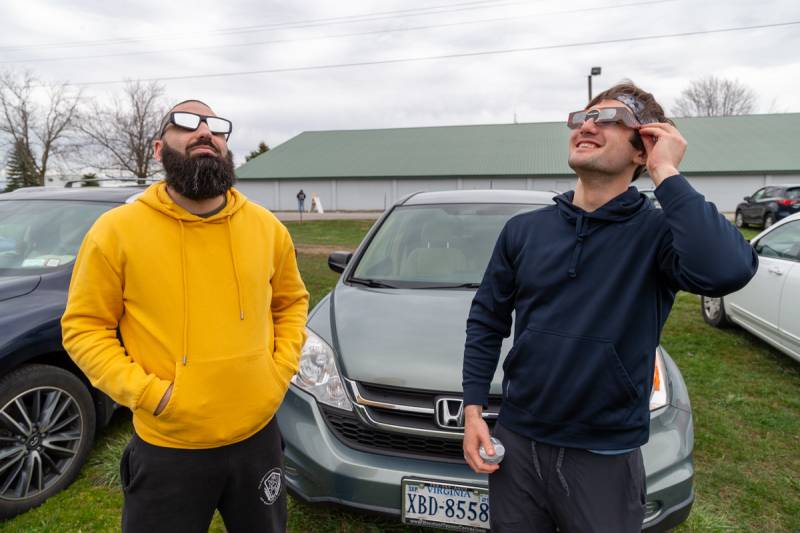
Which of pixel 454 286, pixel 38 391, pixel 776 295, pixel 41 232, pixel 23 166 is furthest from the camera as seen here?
pixel 23 166

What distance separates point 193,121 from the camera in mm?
1584

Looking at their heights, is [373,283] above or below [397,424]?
above

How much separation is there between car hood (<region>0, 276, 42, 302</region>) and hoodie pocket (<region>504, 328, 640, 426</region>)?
2.66m

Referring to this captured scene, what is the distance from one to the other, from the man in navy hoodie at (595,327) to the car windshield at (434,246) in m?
1.52

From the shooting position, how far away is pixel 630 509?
4.68ft

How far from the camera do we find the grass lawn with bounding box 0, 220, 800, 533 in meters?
2.52

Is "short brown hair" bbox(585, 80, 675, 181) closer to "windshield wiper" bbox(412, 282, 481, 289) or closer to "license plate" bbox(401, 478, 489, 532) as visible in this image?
"license plate" bbox(401, 478, 489, 532)

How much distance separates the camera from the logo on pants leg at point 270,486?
5.50 ft

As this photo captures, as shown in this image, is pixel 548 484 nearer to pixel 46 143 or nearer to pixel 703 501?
pixel 703 501

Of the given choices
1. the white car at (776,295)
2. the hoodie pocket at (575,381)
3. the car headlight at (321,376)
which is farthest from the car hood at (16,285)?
the white car at (776,295)

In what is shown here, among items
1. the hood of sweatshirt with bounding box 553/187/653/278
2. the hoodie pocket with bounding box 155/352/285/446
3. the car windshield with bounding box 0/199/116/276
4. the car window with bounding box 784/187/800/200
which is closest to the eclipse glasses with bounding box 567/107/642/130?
the hood of sweatshirt with bounding box 553/187/653/278

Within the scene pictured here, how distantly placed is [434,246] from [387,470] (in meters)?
1.68

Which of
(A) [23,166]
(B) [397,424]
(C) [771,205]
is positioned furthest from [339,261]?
(A) [23,166]

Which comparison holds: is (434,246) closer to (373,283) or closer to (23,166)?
(373,283)
